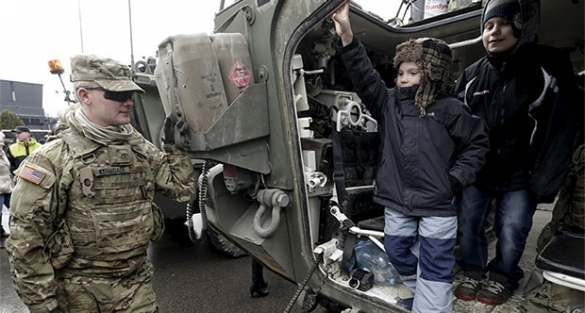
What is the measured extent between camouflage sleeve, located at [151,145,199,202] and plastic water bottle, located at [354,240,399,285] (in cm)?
110

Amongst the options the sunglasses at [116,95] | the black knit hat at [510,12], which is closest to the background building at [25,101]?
the sunglasses at [116,95]

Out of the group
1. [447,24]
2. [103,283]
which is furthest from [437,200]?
[103,283]

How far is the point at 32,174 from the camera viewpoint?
1534 mm

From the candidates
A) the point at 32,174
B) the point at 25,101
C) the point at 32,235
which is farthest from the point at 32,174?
the point at 25,101

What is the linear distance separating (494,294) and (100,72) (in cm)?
242

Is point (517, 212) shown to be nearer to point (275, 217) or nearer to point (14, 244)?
point (275, 217)

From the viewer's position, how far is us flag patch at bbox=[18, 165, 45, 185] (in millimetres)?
1527

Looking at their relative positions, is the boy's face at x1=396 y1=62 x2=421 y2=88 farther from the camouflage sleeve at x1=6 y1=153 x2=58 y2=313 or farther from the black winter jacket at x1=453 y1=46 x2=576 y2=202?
the camouflage sleeve at x1=6 y1=153 x2=58 y2=313

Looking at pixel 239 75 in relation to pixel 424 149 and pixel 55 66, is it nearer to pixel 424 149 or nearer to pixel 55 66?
pixel 424 149

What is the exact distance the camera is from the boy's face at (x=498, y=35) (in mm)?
1870

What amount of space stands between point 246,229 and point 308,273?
1.60 feet

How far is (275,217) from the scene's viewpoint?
6.63ft

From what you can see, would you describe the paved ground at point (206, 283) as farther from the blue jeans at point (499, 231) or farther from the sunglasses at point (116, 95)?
the sunglasses at point (116, 95)

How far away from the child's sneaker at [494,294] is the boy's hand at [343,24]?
1.63 metres
